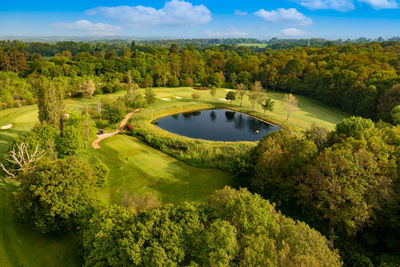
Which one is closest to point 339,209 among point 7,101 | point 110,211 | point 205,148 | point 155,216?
point 155,216

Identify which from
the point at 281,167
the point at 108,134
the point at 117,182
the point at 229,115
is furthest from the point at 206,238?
the point at 229,115

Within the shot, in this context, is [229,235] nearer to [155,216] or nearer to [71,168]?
[155,216]

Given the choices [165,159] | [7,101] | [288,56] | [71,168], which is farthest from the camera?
[288,56]

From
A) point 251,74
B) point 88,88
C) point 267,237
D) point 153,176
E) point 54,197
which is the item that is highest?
point 251,74

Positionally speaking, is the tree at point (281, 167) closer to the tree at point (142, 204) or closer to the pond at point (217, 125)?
the tree at point (142, 204)

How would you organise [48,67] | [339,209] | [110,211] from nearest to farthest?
[110,211] < [339,209] < [48,67]

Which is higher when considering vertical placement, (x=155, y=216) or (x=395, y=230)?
(x=155, y=216)

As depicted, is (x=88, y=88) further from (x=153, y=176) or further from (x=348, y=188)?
(x=348, y=188)

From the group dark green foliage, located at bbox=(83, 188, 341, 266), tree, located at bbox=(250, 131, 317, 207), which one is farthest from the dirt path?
tree, located at bbox=(250, 131, 317, 207)
